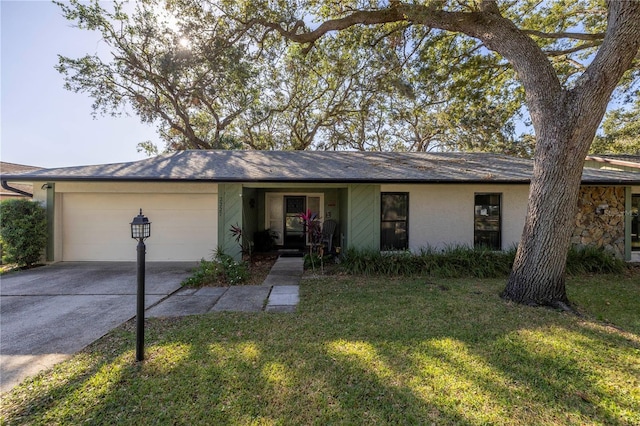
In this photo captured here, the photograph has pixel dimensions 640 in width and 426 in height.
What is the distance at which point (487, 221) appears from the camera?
7.91 m

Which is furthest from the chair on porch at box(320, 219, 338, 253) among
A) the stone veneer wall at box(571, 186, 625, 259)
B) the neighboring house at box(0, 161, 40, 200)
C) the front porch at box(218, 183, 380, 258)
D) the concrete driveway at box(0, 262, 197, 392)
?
the neighboring house at box(0, 161, 40, 200)

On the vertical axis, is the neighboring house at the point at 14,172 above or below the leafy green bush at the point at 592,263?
above

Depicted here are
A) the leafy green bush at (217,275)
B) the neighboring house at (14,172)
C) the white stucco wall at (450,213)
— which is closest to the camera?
the leafy green bush at (217,275)

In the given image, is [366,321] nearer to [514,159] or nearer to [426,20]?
[426,20]

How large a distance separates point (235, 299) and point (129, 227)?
16.9 feet

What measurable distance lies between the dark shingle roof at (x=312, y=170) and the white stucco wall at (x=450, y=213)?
1.55 feet

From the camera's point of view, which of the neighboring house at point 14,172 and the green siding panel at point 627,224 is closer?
the green siding panel at point 627,224

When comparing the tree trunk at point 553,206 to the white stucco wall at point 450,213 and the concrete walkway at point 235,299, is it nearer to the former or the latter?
the white stucco wall at point 450,213

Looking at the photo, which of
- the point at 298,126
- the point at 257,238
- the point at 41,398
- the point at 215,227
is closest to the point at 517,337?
the point at 41,398

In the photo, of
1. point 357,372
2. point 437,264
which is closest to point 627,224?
point 437,264

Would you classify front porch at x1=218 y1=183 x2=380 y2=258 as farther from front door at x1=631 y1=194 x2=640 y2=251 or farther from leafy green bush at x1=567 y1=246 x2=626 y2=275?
front door at x1=631 y1=194 x2=640 y2=251

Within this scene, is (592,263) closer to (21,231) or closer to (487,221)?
(487,221)

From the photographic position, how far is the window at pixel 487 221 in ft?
25.9

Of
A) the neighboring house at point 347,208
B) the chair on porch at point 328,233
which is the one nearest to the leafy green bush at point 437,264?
the neighboring house at point 347,208
